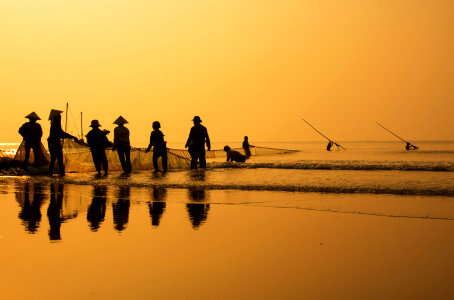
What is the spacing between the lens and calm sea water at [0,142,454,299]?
3.85 meters

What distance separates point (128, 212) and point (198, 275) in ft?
12.3

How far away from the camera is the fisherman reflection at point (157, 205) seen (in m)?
7.06

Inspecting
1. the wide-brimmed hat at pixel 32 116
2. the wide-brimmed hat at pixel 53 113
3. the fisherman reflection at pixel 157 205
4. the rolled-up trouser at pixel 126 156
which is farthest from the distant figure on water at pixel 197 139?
the fisherman reflection at pixel 157 205

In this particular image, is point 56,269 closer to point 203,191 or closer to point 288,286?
point 288,286

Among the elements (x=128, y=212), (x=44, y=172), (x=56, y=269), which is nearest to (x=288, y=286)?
(x=56, y=269)

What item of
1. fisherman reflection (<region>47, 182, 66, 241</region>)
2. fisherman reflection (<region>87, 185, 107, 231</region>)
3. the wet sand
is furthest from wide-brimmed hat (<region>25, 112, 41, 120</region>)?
the wet sand

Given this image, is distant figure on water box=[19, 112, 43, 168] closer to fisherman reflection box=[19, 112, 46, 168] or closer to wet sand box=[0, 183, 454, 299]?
fisherman reflection box=[19, 112, 46, 168]

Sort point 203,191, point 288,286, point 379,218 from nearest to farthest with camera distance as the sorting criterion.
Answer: point 288,286, point 379,218, point 203,191

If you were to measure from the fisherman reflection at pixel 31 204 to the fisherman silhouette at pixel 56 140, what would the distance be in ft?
7.37

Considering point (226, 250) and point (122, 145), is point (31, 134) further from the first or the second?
point (226, 250)

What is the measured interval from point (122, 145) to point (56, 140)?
220 centimetres

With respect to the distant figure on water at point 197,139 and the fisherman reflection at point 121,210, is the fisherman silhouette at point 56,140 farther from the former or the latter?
the fisherman reflection at point 121,210

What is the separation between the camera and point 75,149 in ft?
63.4

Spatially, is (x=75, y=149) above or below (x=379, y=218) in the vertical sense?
above
